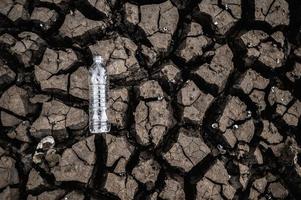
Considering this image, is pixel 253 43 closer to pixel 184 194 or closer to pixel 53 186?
pixel 184 194

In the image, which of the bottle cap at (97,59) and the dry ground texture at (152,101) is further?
the bottle cap at (97,59)

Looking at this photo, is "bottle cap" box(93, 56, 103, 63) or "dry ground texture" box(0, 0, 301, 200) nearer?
"dry ground texture" box(0, 0, 301, 200)

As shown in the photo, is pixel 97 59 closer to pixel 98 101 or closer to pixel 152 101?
pixel 98 101

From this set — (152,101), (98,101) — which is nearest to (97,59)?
(98,101)

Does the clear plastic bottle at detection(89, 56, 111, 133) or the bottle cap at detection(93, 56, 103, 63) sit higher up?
the bottle cap at detection(93, 56, 103, 63)

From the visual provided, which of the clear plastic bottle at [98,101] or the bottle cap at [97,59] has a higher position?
the bottle cap at [97,59]
